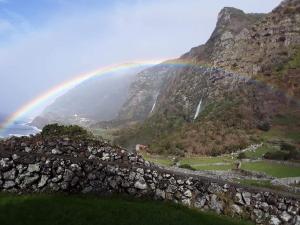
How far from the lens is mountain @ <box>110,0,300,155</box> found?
329 ft

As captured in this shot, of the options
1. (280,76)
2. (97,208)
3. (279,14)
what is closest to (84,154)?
(97,208)

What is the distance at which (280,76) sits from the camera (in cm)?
12875

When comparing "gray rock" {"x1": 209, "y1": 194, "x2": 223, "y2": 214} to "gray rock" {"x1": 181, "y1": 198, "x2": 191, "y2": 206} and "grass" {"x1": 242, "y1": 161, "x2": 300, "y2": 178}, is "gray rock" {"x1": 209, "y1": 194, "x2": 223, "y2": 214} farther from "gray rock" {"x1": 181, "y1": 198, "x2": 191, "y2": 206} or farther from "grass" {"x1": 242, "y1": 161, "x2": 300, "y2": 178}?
"grass" {"x1": 242, "y1": 161, "x2": 300, "y2": 178}

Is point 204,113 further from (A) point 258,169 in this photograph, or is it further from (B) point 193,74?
(A) point 258,169

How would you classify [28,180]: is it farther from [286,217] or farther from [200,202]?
[286,217]

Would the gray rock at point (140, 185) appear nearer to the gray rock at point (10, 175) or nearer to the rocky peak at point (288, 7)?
the gray rock at point (10, 175)

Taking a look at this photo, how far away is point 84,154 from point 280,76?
367ft

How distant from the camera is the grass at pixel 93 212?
53.5ft

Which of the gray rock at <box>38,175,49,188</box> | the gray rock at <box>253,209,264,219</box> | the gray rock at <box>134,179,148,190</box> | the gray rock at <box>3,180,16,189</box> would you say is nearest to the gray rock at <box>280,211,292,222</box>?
the gray rock at <box>253,209,264,219</box>

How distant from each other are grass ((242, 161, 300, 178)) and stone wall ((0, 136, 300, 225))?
32.1 m

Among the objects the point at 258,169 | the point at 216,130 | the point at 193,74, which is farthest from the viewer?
the point at 193,74

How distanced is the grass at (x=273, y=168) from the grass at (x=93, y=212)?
34265 mm

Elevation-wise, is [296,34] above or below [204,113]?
above

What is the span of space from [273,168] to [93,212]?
4197 cm
